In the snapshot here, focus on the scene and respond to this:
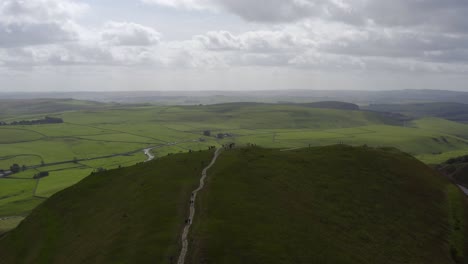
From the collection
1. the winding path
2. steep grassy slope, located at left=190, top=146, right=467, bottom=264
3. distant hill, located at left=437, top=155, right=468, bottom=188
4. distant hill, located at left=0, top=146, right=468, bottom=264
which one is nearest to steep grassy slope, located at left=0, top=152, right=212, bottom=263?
distant hill, located at left=0, top=146, right=468, bottom=264

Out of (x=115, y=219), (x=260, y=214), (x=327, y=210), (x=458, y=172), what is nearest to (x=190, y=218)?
(x=260, y=214)

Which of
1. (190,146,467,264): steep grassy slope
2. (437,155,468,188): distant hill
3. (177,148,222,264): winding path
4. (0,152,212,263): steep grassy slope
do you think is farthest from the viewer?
(437,155,468,188): distant hill

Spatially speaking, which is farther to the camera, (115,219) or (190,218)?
(115,219)

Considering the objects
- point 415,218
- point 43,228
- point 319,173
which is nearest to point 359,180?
point 319,173

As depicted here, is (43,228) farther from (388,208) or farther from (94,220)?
(388,208)

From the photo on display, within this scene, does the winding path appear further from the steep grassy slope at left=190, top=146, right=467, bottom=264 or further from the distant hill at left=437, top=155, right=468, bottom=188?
the distant hill at left=437, top=155, right=468, bottom=188

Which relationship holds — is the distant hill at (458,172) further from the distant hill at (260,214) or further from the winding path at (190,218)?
the winding path at (190,218)

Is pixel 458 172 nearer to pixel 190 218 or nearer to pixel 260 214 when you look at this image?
pixel 260 214
